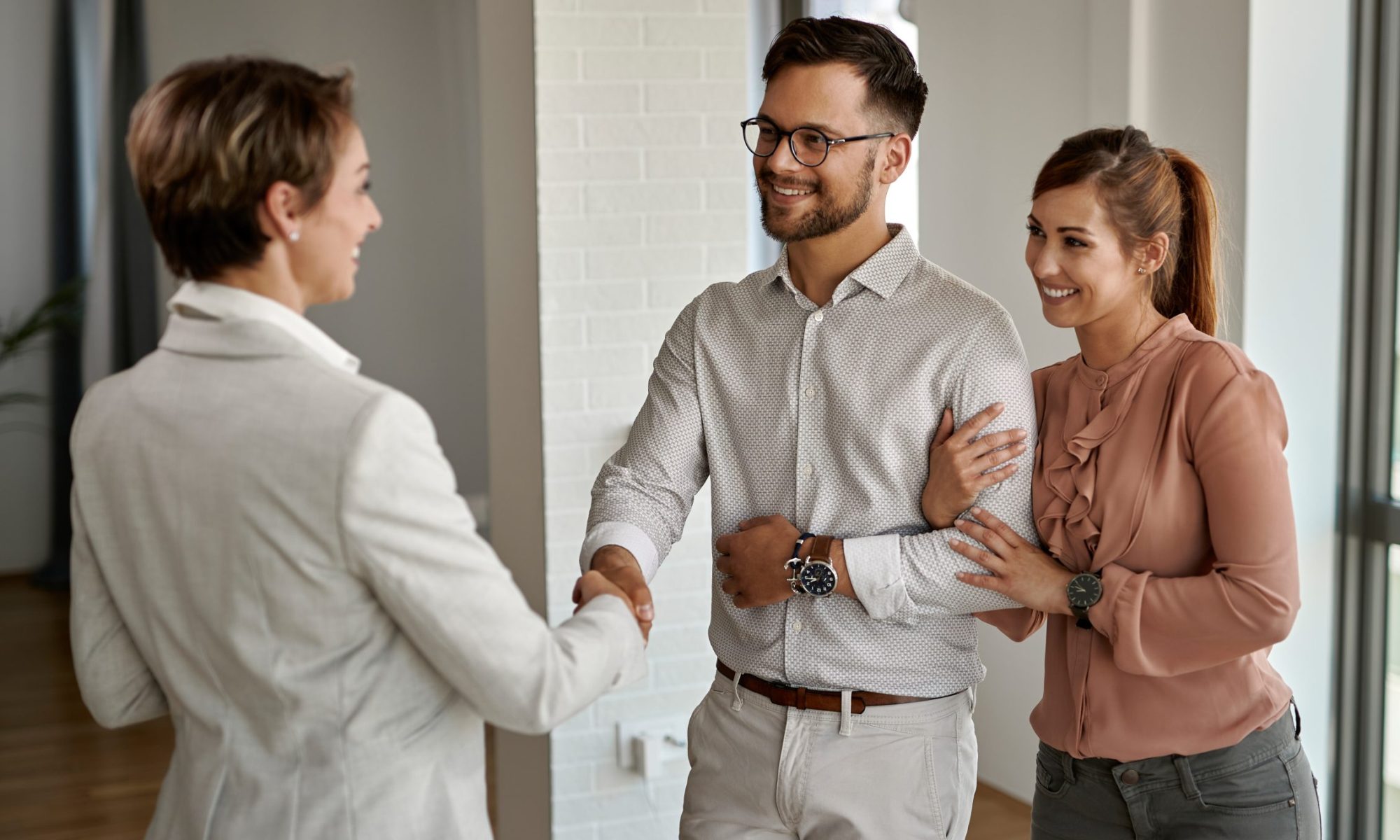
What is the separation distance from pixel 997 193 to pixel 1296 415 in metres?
1.07

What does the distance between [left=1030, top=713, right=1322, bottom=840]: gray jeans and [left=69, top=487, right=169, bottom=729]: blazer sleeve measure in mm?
1284

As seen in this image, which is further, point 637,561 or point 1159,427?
point 637,561

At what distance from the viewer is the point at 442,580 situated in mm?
1286

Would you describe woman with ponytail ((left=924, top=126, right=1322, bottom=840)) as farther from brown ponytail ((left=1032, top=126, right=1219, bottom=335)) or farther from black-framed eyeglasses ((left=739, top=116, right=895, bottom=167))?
black-framed eyeglasses ((left=739, top=116, right=895, bottom=167))

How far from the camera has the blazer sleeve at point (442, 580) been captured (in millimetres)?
1245

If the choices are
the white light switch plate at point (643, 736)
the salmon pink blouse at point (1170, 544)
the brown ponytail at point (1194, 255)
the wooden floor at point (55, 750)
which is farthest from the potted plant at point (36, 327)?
the brown ponytail at point (1194, 255)

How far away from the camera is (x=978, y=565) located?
1.83m

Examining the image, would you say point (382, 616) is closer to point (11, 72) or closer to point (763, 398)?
point (763, 398)

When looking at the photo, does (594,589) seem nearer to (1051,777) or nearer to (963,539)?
(963,539)

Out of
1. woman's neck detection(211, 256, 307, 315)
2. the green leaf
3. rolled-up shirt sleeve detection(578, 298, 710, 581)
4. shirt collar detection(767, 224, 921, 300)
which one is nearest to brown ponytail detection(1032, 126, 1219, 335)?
shirt collar detection(767, 224, 921, 300)

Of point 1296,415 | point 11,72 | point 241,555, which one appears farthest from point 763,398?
point 11,72

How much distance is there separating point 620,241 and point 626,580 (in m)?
1.60

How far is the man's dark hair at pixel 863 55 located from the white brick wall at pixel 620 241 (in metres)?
1.28

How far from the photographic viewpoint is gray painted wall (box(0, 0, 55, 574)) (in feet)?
10.4
